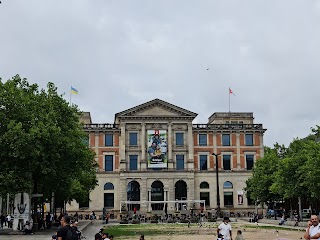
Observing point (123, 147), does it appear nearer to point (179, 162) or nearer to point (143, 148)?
point (143, 148)

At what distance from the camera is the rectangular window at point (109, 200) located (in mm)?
88062

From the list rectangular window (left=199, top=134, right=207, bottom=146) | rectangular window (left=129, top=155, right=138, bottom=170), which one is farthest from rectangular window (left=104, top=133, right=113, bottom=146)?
rectangular window (left=199, top=134, right=207, bottom=146)

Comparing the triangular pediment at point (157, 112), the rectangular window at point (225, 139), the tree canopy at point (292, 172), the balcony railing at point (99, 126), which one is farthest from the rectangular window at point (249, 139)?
the balcony railing at point (99, 126)

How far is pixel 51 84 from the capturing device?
4272 centimetres

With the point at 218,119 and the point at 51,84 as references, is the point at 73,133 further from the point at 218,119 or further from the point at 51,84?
the point at 218,119

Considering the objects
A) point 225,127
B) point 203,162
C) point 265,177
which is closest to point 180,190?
point 203,162

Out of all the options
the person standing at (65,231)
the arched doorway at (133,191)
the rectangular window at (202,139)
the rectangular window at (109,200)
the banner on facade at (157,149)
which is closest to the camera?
the person standing at (65,231)

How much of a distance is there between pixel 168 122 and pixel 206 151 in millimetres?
8862

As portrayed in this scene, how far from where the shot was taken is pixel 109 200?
3484 inches

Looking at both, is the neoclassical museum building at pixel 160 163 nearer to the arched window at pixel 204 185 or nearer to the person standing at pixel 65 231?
the arched window at pixel 204 185

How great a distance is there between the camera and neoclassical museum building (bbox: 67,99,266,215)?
87.6 m

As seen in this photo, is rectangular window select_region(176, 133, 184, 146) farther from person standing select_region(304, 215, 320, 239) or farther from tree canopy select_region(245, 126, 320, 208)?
person standing select_region(304, 215, 320, 239)

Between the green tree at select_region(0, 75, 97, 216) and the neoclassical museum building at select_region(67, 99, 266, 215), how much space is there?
143 ft

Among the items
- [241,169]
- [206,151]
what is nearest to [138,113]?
[206,151]
